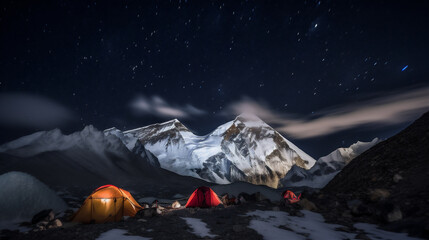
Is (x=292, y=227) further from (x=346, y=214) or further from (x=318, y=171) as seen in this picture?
(x=318, y=171)

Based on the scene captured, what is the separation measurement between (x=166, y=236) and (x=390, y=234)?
23.4 ft

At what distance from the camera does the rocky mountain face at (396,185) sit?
860 cm

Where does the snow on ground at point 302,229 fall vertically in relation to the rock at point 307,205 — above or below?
below

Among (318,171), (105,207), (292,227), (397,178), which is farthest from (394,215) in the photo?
(318,171)

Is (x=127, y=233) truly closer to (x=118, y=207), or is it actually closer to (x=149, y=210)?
(x=149, y=210)

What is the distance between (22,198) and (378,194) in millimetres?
20704

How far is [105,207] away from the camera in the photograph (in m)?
12.4

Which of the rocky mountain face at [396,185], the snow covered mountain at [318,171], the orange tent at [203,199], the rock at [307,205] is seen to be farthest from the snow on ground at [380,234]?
the snow covered mountain at [318,171]

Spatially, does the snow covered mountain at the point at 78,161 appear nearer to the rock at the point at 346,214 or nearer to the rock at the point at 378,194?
the rock at the point at 346,214

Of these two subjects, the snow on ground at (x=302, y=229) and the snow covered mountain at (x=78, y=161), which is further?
the snow covered mountain at (x=78, y=161)

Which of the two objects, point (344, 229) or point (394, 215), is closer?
point (344, 229)

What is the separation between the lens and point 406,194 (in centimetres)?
1010

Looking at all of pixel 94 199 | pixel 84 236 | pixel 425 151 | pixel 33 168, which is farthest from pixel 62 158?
pixel 425 151

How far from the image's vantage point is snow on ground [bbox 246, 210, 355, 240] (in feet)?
23.7
